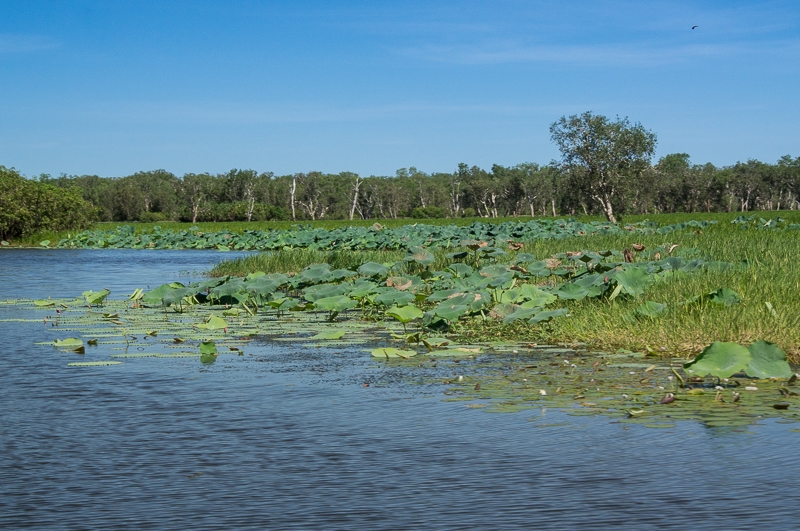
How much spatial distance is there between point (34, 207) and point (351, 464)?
146 feet

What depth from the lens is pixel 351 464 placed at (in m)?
4.41

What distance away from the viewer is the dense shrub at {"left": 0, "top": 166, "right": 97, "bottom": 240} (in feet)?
139

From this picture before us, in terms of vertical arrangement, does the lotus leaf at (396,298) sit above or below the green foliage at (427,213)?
below

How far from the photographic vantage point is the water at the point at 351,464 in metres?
3.64

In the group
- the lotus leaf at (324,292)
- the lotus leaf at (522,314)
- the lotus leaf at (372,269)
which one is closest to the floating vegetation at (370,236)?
the lotus leaf at (372,269)

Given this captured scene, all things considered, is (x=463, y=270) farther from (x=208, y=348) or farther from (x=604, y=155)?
(x=604, y=155)

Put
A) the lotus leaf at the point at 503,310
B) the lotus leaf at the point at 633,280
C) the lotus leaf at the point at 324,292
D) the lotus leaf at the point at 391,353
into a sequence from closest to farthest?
the lotus leaf at the point at 391,353
the lotus leaf at the point at 503,310
the lotus leaf at the point at 633,280
the lotus leaf at the point at 324,292

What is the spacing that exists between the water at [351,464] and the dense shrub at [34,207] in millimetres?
39535

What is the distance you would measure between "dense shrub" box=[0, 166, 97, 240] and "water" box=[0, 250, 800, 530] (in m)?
39.5

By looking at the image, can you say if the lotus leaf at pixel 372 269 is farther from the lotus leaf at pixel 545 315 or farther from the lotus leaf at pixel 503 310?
the lotus leaf at pixel 545 315

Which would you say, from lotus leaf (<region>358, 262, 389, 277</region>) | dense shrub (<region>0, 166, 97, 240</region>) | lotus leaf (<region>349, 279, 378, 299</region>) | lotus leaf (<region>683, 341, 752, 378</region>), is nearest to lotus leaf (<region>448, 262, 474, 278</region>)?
lotus leaf (<region>358, 262, 389, 277</region>)

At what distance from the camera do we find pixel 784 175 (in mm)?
144250

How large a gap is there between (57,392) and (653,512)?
15.1ft

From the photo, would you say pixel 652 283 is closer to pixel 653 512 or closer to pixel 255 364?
pixel 255 364
